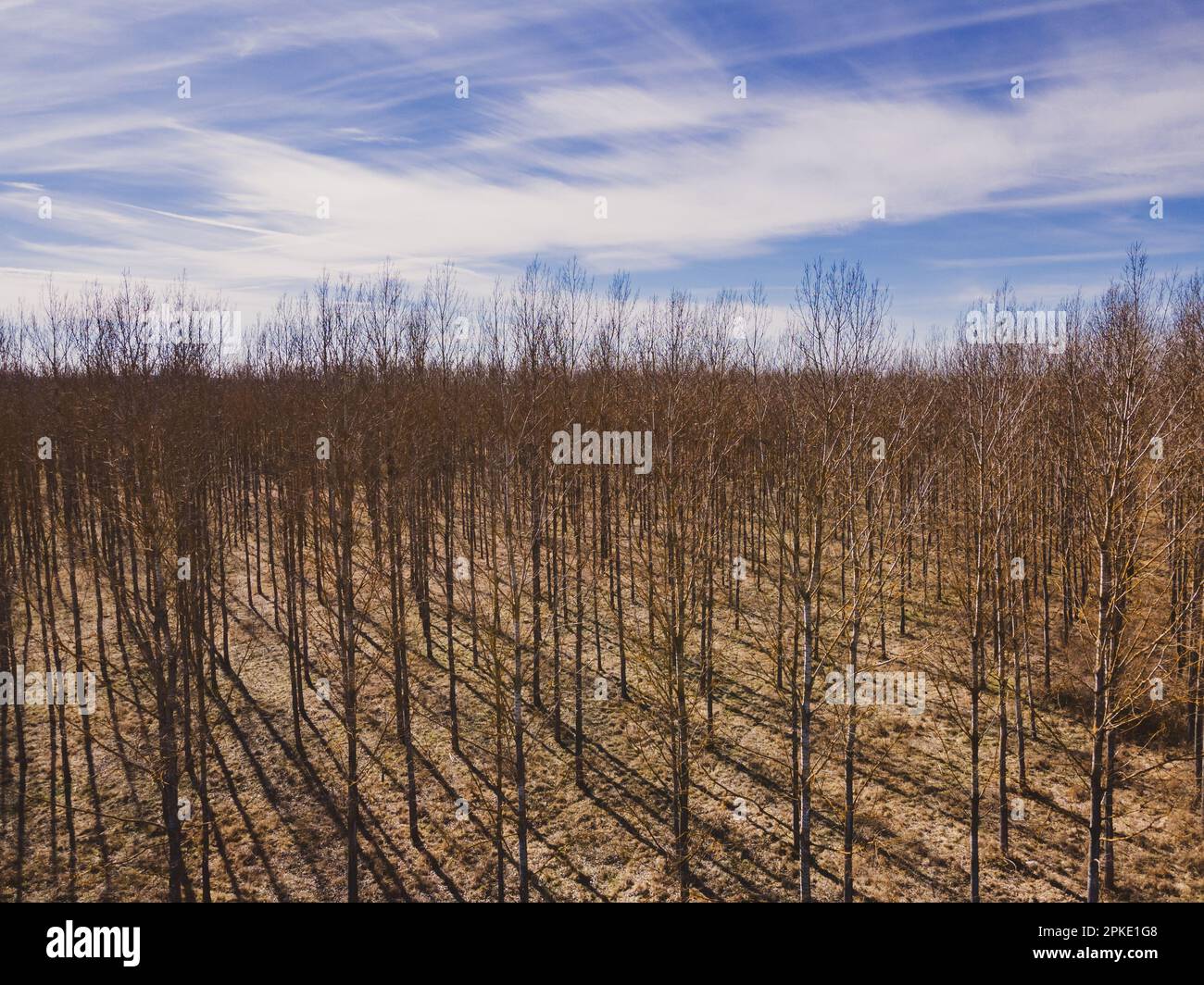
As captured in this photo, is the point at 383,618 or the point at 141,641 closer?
the point at 141,641

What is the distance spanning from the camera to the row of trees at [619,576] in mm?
13148

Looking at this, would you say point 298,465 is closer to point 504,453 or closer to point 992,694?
point 504,453

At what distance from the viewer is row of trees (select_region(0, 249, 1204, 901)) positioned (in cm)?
1315

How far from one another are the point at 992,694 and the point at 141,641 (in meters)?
24.0

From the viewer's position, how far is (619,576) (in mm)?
22625

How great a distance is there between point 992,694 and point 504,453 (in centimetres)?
1853

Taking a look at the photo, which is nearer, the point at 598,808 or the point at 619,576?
the point at 598,808

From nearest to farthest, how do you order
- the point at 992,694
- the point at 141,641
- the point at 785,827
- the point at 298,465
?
the point at 141,641 → the point at 785,827 → the point at 298,465 → the point at 992,694

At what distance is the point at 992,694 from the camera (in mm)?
22672

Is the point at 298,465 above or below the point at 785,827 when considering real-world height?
above

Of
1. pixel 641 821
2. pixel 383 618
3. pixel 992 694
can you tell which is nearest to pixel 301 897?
pixel 641 821

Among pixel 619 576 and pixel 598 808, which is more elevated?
pixel 619 576
